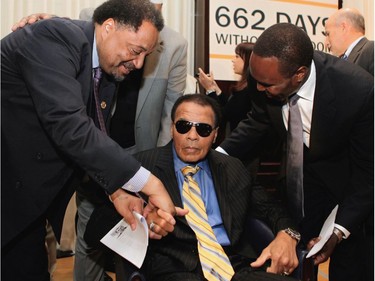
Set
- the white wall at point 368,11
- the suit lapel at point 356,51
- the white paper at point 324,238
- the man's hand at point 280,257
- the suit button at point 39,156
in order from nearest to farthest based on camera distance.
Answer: the suit button at point 39,156, the white paper at point 324,238, the man's hand at point 280,257, the suit lapel at point 356,51, the white wall at point 368,11

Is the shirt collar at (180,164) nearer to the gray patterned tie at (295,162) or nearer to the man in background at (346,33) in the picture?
the gray patterned tie at (295,162)

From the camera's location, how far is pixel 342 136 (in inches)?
81.0

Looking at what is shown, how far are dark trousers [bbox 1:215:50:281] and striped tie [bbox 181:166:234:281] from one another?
26.1 inches

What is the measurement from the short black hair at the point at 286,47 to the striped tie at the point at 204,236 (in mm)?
674

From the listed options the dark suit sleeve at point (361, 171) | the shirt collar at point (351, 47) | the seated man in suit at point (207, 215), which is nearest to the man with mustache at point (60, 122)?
the seated man in suit at point (207, 215)

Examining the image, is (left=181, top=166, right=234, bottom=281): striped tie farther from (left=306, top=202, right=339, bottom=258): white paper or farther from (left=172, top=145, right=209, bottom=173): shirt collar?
(left=306, top=202, right=339, bottom=258): white paper

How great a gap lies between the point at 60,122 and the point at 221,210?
1003 mm

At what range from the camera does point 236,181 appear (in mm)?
2213

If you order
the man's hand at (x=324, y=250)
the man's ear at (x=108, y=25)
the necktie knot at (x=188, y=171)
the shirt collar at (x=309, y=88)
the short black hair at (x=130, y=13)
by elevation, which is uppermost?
the short black hair at (x=130, y=13)

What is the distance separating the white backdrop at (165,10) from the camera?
382 centimetres

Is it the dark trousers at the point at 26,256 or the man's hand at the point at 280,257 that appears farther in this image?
the man's hand at the point at 280,257

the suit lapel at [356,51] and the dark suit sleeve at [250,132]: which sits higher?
the suit lapel at [356,51]

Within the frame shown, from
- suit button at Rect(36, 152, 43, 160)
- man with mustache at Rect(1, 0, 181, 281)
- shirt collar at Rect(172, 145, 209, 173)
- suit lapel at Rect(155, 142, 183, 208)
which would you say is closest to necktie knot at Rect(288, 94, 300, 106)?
shirt collar at Rect(172, 145, 209, 173)

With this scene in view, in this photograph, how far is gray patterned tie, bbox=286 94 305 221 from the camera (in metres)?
2.13
